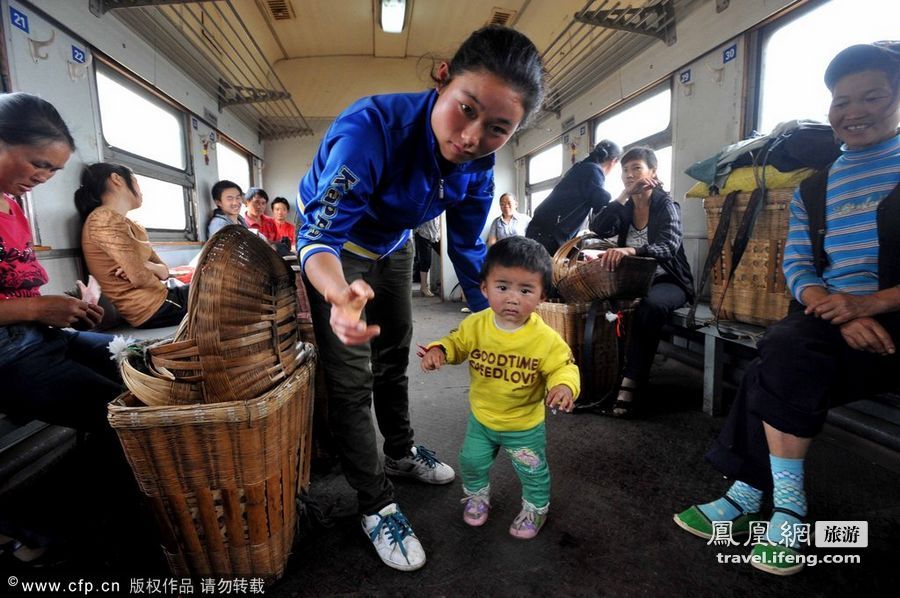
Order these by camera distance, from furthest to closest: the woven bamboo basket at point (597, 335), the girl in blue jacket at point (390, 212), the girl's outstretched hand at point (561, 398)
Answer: the woven bamboo basket at point (597, 335) → the girl's outstretched hand at point (561, 398) → the girl in blue jacket at point (390, 212)

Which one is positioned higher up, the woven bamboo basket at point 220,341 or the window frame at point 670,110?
the window frame at point 670,110

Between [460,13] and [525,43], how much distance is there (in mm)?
5815

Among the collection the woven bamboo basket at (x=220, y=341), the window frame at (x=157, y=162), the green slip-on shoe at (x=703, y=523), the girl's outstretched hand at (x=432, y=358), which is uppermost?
the window frame at (x=157, y=162)

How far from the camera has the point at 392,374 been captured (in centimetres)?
157

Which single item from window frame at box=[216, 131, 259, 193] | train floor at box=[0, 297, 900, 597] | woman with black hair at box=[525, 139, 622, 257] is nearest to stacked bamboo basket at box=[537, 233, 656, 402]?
train floor at box=[0, 297, 900, 597]

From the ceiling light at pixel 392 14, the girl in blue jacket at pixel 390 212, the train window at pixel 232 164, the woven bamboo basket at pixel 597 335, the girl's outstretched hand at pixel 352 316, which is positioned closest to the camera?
the girl's outstretched hand at pixel 352 316

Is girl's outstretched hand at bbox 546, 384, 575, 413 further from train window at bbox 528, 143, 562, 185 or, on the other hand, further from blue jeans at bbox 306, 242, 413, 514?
train window at bbox 528, 143, 562, 185

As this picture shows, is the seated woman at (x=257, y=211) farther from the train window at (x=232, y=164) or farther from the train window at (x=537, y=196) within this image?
the train window at (x=537, y=196)

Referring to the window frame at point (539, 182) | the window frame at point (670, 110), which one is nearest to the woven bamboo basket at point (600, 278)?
the window frame at point (670, 110)

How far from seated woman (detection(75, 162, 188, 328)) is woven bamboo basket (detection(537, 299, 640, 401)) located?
7.90 ft

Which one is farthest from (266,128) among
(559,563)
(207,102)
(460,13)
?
(559,563)

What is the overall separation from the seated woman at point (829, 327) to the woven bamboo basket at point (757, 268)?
21.4 inches

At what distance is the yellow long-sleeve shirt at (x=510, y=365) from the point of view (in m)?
1.27

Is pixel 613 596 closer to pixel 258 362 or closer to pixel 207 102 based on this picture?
pixel 258 362
